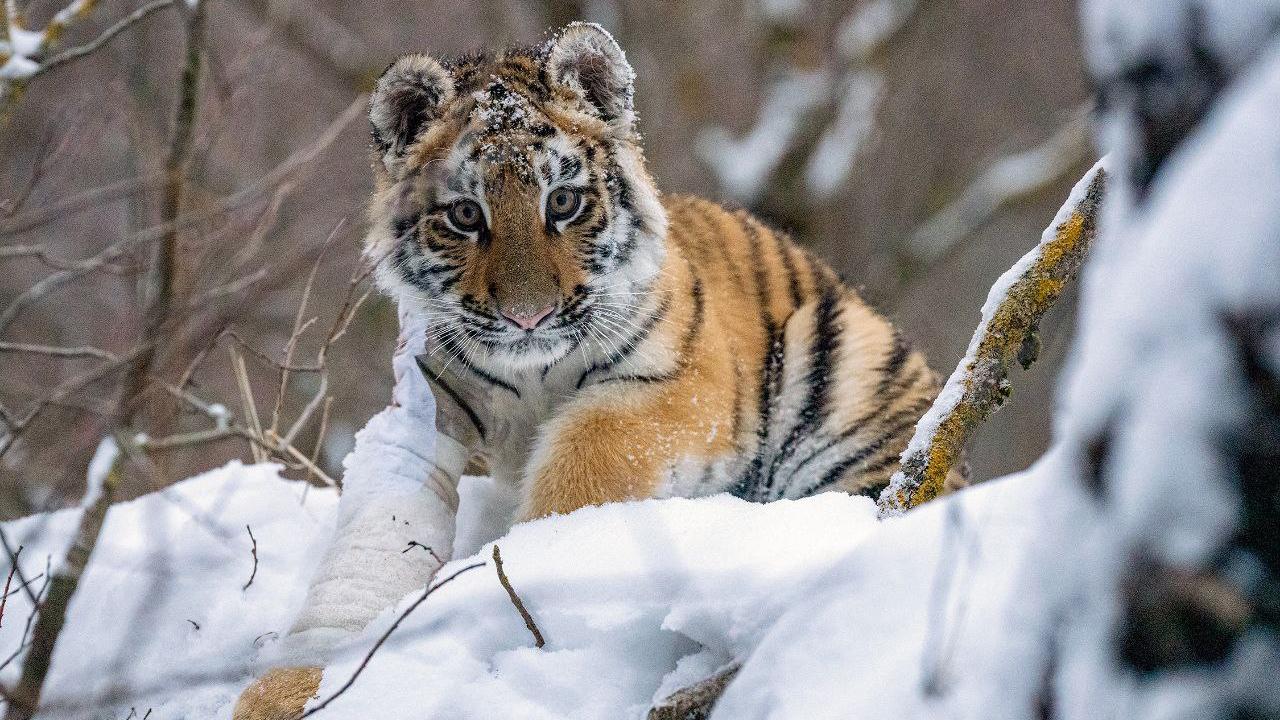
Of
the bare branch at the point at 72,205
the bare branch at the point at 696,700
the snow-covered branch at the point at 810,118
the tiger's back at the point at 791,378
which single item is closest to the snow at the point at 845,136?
the snow-covered branch at the point at 810,118

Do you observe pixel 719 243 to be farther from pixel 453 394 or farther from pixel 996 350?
pixel 996 350

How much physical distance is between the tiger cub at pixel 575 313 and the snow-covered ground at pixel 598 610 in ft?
1.53

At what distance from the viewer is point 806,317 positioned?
3.94m

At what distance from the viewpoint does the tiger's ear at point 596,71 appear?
3330 mm

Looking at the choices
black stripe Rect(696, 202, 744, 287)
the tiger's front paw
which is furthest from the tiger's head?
the tiger's front paw

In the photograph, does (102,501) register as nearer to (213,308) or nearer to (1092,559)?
(213,308)

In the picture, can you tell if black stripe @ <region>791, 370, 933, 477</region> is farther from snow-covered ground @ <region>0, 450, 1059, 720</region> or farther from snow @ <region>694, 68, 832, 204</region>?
snow @ <region>694, 68, 832, 204</region>

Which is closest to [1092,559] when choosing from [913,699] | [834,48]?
[913,699]

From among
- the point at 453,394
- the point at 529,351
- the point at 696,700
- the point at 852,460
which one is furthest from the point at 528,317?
the point at 696,700

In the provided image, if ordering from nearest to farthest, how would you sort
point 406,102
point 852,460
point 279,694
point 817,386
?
point 279,694 → point 406,102 → point 852,460 → point 817,386

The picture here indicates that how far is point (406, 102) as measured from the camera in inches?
130

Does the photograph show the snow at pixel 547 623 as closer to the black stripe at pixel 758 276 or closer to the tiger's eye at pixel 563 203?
the tiger's eye at pixel 563 203

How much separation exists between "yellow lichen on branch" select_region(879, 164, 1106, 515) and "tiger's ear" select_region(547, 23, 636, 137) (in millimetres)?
1371

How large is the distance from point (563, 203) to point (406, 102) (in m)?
0.53
